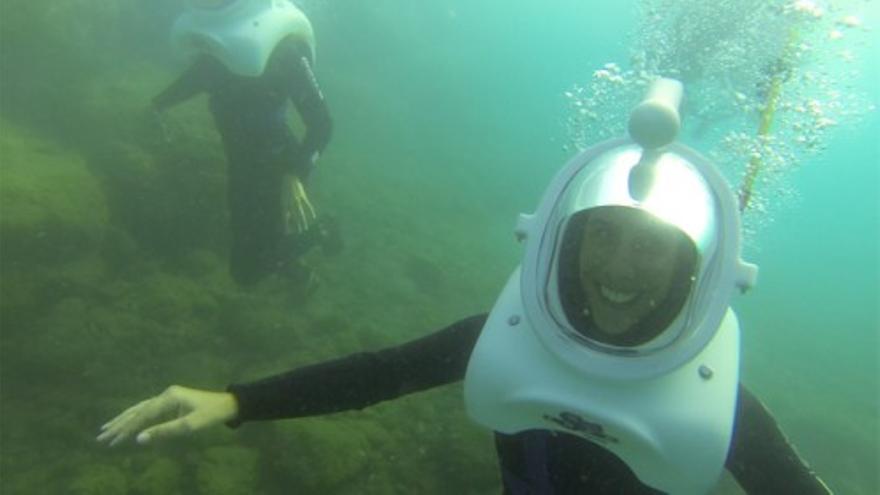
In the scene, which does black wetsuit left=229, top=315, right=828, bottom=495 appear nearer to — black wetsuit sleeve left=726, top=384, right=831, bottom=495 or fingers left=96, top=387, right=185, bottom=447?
black wetsuit sleeve left=726, top=384, right=831, bottom=495

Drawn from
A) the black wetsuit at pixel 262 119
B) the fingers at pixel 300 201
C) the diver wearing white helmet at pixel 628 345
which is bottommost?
the fingers at pixel 300 201

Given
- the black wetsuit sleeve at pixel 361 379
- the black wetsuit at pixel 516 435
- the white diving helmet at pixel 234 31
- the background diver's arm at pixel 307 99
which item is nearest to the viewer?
the black wetsuit at pixel 516 435

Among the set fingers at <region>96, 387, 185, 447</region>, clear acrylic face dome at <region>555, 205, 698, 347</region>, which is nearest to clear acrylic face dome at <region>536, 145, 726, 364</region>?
clear acrylic face dome at <region>555, 205, 698, 347</region>

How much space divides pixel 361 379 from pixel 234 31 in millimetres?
3601

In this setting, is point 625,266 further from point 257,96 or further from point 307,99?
point 257,96

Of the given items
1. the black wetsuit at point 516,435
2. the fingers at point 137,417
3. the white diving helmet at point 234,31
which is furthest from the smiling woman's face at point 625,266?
the white diving helmet at point 234,31

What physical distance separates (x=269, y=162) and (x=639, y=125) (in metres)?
4.38

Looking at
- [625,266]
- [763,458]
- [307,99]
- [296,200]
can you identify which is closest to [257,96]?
[307,99]

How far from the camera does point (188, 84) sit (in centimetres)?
556

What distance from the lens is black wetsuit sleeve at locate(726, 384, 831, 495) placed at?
2119mm

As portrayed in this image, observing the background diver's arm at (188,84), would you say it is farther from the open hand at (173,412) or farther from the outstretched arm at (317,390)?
the open hand at (173,412)

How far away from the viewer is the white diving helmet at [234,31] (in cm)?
501

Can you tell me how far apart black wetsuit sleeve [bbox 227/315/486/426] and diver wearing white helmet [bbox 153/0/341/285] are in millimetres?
3347

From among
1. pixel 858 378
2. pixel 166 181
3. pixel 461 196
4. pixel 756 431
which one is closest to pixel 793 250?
pixel 858 378
